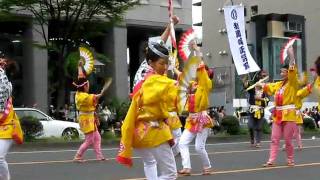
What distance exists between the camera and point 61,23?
28.7 m

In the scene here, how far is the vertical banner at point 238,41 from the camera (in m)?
17.6

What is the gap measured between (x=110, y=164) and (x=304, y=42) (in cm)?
5014

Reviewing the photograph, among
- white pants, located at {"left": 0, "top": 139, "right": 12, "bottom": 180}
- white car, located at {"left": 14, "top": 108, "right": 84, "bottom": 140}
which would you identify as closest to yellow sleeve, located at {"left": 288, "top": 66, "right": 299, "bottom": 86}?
white pants, located at {"left": 0, "top": 139, "right": 12, "bottom": 180}

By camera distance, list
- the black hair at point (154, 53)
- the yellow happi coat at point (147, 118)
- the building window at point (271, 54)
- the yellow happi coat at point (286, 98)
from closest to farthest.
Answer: the yellow happi coat at point (147, 118) → the black hair at point (154, 53) → the yellow happi coat at point (286, 98) → the building window at point (271, 54)

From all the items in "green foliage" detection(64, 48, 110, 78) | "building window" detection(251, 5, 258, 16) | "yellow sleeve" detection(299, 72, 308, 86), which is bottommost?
"yellow sleeve" detection(299, 72, 308, 86)

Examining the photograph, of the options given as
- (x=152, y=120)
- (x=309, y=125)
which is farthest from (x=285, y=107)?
(x=309, y=125)

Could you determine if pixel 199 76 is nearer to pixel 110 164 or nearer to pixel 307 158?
pixel 110 164

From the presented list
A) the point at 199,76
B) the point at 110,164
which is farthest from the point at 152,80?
the point at 110,164

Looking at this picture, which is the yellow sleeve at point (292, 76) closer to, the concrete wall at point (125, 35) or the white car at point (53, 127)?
the white car at point (53, 127)

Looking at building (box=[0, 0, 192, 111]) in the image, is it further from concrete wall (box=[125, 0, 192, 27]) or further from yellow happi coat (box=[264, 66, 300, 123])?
yellow happi coat (box=[264, 66, 300, 123])

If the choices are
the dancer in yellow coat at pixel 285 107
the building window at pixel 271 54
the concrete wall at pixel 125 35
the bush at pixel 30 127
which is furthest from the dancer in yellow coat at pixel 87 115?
the building window at pixel 271 54

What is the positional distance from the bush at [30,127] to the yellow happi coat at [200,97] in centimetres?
1032

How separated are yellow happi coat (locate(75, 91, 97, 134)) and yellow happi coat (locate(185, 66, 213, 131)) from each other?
321 centimetres

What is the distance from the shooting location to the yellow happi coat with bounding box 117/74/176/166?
6766 mm
